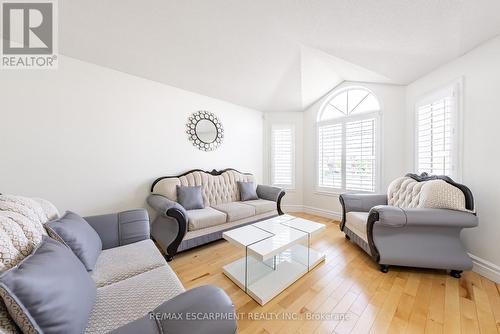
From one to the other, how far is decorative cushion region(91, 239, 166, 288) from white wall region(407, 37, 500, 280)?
3121 millimetres

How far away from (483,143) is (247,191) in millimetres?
2951

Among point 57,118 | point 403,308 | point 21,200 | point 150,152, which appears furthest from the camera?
point 150,152

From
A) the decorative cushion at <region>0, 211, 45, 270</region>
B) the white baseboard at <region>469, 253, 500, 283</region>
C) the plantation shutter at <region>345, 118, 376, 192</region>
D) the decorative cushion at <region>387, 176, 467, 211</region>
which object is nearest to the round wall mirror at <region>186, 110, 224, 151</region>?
the decorative cushion at <region>0, 211, 45, 270</region>

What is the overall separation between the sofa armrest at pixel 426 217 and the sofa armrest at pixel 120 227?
233cm

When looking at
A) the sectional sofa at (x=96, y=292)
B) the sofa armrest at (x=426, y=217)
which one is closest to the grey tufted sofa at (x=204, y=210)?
the sectional sofa at (x=96, y=292)

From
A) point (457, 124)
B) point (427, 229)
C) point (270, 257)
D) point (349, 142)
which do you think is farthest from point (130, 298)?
point (349, 142)

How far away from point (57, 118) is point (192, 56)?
172 centimetres

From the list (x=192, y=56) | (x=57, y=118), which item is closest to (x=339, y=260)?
(x=192, y=56)

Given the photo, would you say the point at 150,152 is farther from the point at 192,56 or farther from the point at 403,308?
the point at 403,308

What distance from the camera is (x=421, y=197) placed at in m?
2.00

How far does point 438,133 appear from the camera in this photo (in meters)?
2.39

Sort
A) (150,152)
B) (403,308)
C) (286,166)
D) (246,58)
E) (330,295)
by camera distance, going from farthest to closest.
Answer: (286,166)
(150,152)
(246,58)
(330,295)
(403,308)

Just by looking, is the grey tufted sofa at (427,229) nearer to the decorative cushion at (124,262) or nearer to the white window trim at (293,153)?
the decorative cushion at (124,262)

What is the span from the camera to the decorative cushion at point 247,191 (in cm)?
336
